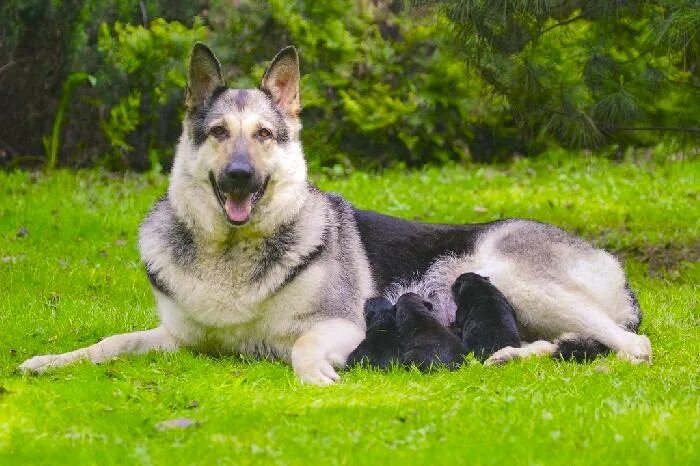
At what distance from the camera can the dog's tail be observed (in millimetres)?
6086

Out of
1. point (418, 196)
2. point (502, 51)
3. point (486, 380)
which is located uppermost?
point (502, 51)

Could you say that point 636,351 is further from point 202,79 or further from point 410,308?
point 202,79

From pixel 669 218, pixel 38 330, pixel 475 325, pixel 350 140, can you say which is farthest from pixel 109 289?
pixel 350 140

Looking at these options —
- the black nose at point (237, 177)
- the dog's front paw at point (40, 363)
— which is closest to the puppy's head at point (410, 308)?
the black nose at point (237, 177)

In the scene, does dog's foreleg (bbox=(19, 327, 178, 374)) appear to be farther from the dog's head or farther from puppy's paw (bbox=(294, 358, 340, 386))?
puppy's paw (bbox=(294, 358, 340, 386))

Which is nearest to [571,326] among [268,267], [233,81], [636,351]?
[636,351]

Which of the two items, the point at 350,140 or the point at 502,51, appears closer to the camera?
the point at 502,51

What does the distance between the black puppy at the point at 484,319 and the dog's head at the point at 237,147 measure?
1199 mm

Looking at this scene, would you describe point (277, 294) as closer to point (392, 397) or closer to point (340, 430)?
point (392, 397)

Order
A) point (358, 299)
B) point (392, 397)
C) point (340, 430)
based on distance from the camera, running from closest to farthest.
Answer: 1. point (340, 430)
2. point (392, 397)
3. point (358, 299)

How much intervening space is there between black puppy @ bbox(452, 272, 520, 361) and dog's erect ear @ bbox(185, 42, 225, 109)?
1933 millimetres

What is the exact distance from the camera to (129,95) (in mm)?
14141

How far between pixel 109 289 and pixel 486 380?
4.07m

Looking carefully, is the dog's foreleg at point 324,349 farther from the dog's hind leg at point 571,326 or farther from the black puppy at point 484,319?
the dog's hind leg at point 571,326
